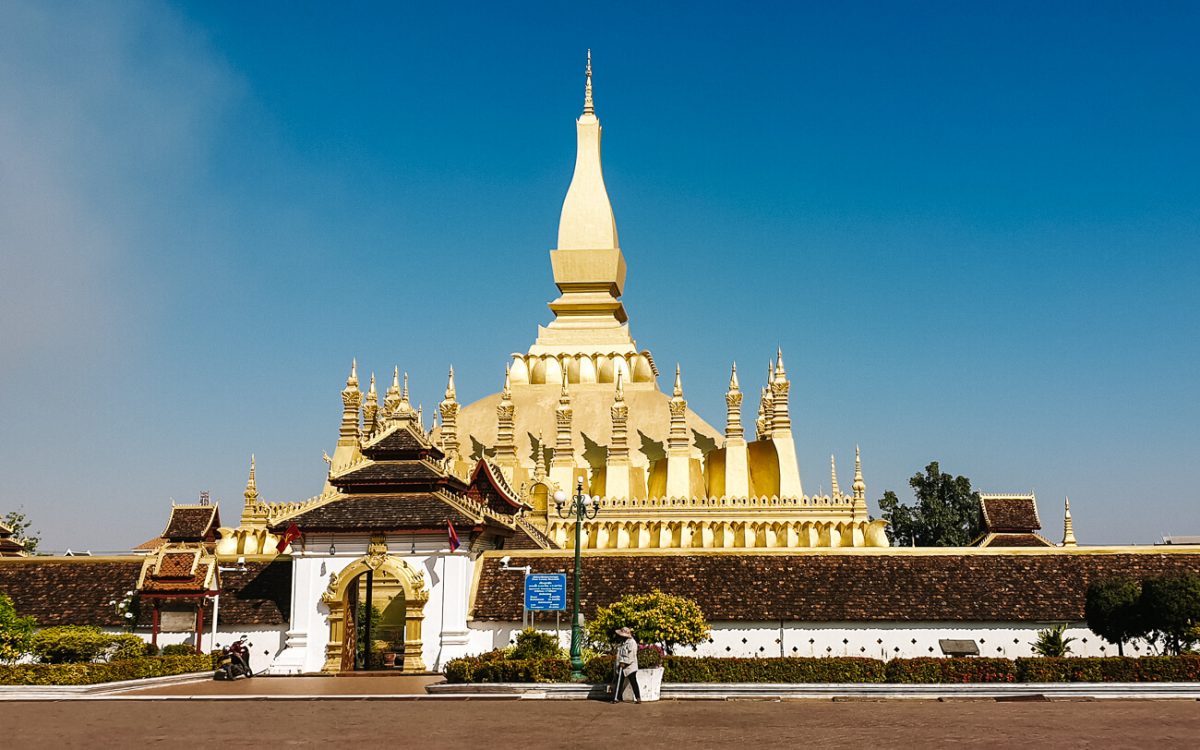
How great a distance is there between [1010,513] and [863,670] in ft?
80.3

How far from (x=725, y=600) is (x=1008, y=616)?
7.11 metres

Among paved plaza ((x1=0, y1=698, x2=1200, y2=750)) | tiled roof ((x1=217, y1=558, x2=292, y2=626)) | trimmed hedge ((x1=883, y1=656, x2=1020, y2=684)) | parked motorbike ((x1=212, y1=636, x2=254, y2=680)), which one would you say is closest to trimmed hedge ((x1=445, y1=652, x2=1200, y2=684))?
trimmed hedge ((x1=883, y1=656, x2=1020, y2=684))

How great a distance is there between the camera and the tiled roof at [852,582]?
31.6 m

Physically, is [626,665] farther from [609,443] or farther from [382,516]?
[609,443]

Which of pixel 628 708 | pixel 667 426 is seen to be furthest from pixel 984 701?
pixel 667 426

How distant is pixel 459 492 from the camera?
33625mm

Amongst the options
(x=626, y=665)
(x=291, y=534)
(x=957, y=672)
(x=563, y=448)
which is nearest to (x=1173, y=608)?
(x=957, y=672)

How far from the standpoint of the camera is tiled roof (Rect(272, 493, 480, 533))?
1235 inches

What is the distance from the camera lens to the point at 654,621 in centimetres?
2844

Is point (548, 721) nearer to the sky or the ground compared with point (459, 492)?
nearer to the ground

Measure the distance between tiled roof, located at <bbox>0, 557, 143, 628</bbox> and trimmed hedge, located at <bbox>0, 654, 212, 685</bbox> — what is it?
4.75 meters

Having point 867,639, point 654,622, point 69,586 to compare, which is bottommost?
point 867,639

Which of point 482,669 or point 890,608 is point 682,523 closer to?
point 890,608

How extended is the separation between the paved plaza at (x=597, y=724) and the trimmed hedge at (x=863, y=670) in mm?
2238
